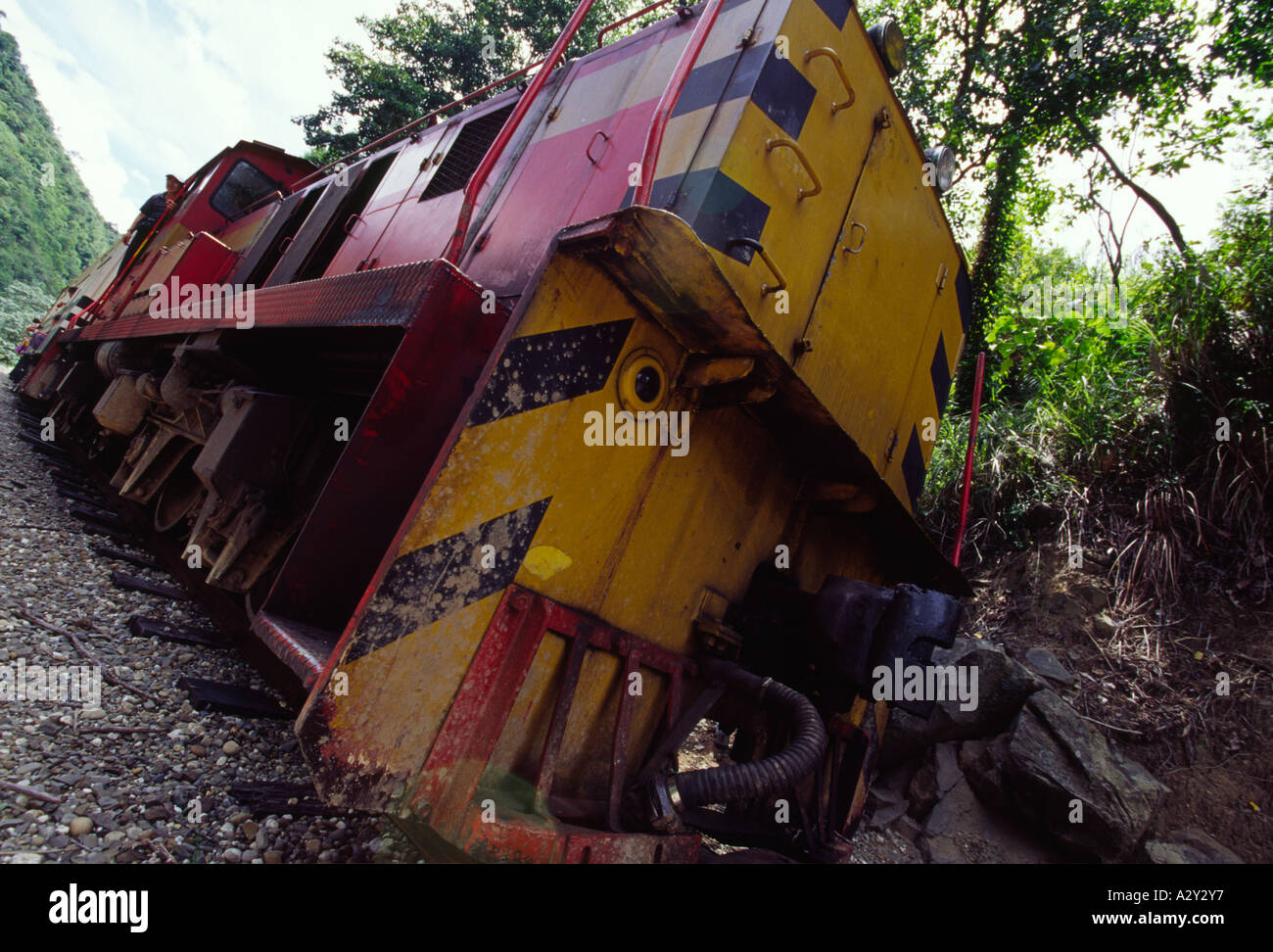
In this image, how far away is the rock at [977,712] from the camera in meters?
3.91

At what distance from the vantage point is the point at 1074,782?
11.0 feet

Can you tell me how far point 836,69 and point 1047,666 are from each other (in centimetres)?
408

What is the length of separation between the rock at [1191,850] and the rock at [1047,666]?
0.98 metres

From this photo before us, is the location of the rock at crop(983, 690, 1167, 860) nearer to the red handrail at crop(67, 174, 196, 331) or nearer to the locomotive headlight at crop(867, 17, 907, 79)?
the locomotive headlight at crop(867, 17, 907, 79)

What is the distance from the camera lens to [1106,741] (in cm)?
359

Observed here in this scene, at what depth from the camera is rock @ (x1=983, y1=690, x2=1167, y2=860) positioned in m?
3.20

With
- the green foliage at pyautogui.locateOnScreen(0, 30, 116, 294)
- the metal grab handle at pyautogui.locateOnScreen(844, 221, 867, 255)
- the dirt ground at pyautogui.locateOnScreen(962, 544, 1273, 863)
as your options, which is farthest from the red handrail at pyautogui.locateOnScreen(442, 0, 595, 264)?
the green foliage at pyautogui.locateOnScreen(0, 30, 116, 294)

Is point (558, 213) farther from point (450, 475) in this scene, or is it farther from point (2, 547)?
point (2, 547)

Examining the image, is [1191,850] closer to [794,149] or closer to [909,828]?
[909,828]

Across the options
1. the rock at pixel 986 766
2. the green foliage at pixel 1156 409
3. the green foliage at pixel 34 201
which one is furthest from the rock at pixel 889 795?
the green foliage at pixel 34 201

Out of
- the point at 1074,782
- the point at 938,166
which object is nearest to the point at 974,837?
the point at 1074,782

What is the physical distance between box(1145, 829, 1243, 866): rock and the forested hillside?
4221 centimetres

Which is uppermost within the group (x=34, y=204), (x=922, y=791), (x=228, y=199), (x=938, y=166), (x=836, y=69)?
(x=34, y=204)
